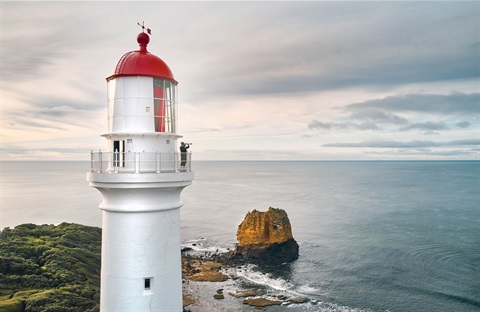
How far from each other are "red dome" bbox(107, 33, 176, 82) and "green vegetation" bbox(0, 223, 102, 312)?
1703 centimetres

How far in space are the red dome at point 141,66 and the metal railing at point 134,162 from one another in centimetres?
166

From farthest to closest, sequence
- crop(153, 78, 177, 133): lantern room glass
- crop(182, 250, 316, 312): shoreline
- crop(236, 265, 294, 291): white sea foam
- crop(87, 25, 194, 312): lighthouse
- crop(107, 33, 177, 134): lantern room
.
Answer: crop(236, 265, 294, 291): white sea foam, crop(182, 250, 316, 312): shoreline, crop(153, 78, 177, 133): lantern room glass, crop(107, 33, 177, 134): lantern room, crop(87, 25, 194, 312): lighthouse

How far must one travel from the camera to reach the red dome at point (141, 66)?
7805mm

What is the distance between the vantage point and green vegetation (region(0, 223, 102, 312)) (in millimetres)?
20941

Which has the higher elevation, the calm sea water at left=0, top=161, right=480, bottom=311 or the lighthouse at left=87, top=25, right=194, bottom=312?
the lighthouse at left=87, top=25, right=194, bottom=312

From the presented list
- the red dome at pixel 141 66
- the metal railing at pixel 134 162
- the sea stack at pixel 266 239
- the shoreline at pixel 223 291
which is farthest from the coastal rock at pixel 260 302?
the red dome at pixel 141 66

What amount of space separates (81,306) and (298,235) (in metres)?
40.9

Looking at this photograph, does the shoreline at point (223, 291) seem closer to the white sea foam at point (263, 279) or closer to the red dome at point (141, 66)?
the white sea foam at point (263, 279)

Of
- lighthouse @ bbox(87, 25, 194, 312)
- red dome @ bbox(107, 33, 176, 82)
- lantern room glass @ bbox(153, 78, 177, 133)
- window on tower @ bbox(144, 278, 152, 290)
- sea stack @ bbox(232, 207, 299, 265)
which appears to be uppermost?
red dome @ bbox(107, 33, 176, 82)

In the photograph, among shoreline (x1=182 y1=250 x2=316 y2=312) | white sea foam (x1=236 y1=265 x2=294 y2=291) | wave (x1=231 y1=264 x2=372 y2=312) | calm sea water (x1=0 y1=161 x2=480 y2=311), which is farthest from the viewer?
white sea foam (x1=236 y1=265 x2=294 y2=291)

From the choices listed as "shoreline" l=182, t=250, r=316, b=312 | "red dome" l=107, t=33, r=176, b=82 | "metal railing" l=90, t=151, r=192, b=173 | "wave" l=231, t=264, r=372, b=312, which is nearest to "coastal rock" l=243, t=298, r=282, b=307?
"shoreline" l=182, t=250, r=316, b=312

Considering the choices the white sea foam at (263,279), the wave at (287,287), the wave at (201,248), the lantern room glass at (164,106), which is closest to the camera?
the lantern room glass at (164,106)

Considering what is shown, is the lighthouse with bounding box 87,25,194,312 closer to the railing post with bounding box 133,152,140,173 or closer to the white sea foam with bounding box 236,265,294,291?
the railing post with bounding box 133,152,140,173

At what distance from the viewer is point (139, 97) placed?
7.84 metres
